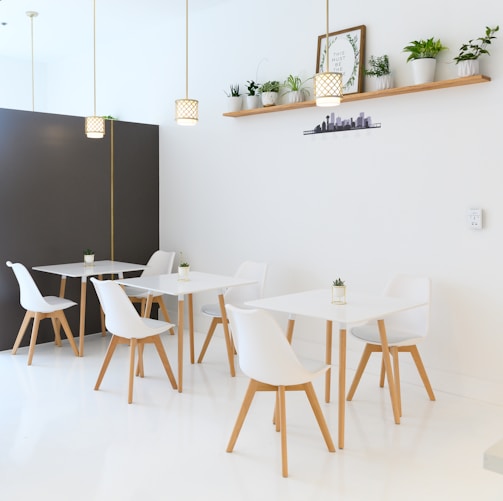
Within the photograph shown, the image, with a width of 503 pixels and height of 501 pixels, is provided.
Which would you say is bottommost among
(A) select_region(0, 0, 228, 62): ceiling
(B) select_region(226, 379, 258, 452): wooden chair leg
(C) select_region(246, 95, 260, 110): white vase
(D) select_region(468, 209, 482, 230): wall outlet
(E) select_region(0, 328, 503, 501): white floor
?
(E) select_region(0, 328, 503, 501): white floor

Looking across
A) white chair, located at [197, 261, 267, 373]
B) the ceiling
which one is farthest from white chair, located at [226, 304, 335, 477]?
the ceiling

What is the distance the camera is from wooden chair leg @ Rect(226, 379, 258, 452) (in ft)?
10.2

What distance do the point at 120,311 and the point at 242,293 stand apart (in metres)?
1.26

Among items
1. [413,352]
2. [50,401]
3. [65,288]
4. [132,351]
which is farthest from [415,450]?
[65,288]

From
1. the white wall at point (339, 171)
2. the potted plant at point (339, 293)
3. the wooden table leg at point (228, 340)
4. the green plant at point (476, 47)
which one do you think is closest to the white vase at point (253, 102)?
the white wall at point (339, 171)

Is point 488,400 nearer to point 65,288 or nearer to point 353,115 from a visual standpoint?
point 353,115

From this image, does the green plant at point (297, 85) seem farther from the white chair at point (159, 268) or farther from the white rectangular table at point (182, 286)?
the white chair at point (159, 268)

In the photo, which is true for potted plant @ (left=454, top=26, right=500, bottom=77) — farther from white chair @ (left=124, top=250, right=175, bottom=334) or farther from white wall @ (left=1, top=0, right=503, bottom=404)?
white chair @ (left=124, top=250, right=175, bottom=334)

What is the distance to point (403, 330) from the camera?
4.02 m

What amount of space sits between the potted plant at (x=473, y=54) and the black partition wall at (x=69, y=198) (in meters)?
3.21

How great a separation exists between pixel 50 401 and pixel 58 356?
1.13 meters

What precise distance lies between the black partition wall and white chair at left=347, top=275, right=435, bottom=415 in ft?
9.04

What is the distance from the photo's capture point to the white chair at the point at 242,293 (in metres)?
4.79

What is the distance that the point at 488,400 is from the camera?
3.95 meters
